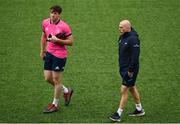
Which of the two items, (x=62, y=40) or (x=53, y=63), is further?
(x=53, y=63)

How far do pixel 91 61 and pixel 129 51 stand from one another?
9.55 ft

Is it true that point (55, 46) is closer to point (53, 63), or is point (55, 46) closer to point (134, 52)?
point (53, 63)

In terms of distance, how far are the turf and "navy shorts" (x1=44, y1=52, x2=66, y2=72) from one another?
79 centimetres

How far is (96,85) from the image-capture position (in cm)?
1026

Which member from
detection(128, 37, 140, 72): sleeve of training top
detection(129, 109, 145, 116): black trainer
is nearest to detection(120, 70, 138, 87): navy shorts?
detection(128, 37, 140, 72): sleeve of training top

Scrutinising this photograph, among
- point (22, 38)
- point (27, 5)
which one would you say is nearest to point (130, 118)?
point (22, 38)

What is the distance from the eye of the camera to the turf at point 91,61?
9211mm

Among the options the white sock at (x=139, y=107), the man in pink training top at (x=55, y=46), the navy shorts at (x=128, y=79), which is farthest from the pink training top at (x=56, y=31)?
the white sock at (x=139, y=107)

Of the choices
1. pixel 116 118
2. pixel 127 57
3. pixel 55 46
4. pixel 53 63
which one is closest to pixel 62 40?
pixel 55 46

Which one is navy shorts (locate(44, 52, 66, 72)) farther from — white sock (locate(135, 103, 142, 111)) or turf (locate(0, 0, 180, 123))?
white sock (locate(135, 103, 142, 111))

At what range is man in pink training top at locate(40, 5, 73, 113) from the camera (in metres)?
8.83

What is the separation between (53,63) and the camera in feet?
29.4

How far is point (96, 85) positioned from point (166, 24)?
3.92 metres

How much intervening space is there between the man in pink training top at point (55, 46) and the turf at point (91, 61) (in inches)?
20.3
